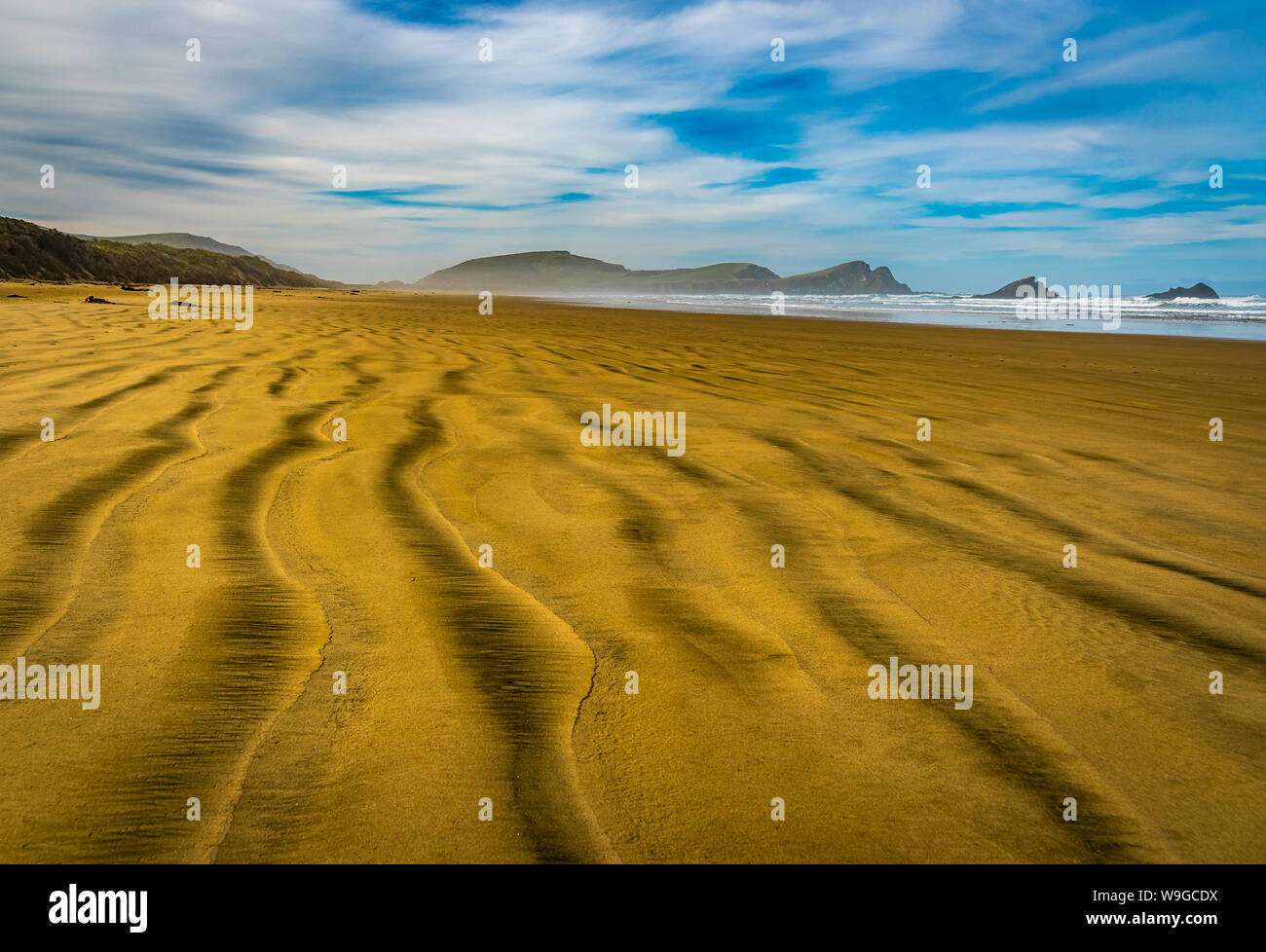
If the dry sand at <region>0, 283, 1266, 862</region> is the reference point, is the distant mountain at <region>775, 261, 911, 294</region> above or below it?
above

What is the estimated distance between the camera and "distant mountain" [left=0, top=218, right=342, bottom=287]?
133ft

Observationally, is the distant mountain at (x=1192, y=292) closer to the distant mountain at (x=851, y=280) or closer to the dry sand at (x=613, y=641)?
the dry sand at (x=613, y=641)

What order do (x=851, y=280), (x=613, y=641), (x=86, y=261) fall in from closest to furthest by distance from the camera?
1. (x=613, y=641)
2. (x=86, y=261)
3. (x=851, y=280)

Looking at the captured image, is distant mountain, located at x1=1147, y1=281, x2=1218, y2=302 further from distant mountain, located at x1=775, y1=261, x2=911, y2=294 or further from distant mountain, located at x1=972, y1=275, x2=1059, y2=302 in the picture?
distant mountain, located at x1=775, y1=261, x2=911, y2=294

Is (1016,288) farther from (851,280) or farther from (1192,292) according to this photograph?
(851,280)

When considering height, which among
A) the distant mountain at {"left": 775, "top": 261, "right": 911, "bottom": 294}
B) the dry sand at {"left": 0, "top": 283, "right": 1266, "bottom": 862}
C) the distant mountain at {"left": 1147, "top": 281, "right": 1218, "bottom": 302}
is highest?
the distant mountain at {"left": 775, "top": 261, "right": 911, "bottom": 294}

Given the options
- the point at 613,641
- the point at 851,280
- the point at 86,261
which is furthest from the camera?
the point at 851,280

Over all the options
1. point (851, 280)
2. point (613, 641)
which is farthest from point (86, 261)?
point (851, 280)

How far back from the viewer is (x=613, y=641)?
2096 millimetres

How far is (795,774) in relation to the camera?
1581mm

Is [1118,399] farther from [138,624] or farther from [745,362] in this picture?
[138,624]

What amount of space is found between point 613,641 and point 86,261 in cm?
5521

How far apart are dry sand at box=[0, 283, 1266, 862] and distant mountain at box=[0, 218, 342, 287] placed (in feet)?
150

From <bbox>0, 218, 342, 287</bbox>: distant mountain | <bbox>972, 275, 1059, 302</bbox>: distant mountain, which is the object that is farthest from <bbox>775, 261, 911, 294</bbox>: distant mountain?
<bbox>0, 218, 342, 287</bbox>: distant mountain
